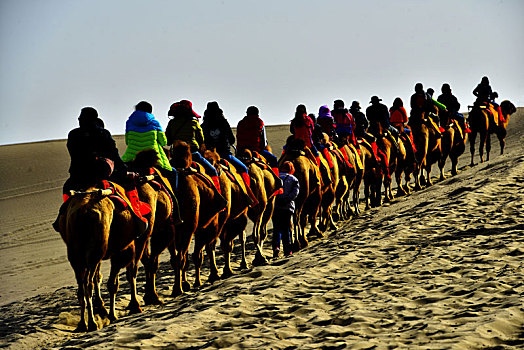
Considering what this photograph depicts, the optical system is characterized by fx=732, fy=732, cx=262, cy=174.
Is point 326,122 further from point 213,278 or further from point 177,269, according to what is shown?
point 177,269

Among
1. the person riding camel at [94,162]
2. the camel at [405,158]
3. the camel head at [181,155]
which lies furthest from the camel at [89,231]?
the camel at [405,158]

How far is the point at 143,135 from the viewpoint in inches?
421

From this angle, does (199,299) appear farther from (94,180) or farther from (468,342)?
(468,342)

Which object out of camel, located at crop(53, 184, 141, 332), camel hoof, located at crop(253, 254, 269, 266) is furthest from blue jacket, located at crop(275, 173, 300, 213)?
camel, located at crop(53, 184, 141, 332)

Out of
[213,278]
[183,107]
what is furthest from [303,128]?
[213,278]

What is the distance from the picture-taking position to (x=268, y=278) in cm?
1020

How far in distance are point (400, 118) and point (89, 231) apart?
15087 mm

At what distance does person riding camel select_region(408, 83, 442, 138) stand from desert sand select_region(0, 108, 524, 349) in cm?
666

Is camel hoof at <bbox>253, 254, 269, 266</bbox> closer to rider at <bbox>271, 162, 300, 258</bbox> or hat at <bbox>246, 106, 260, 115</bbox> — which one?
rider at <bbox>271, 162, 300, 258</bbox>

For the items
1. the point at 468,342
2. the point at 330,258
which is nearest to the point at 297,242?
the point at 330,258

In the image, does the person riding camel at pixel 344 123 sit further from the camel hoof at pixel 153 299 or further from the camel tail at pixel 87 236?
the camel tail at pixel 87 236

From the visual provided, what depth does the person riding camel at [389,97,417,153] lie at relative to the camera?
2192cm

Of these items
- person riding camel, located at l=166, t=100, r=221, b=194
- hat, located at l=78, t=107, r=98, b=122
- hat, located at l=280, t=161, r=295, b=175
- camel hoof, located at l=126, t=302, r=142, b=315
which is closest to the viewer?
hat, located at l=78, t=107, r=98, b=122

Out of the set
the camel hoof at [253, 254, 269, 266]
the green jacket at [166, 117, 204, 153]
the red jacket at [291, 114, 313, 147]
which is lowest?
the camel hoof at [253, 254, 269, 266]
